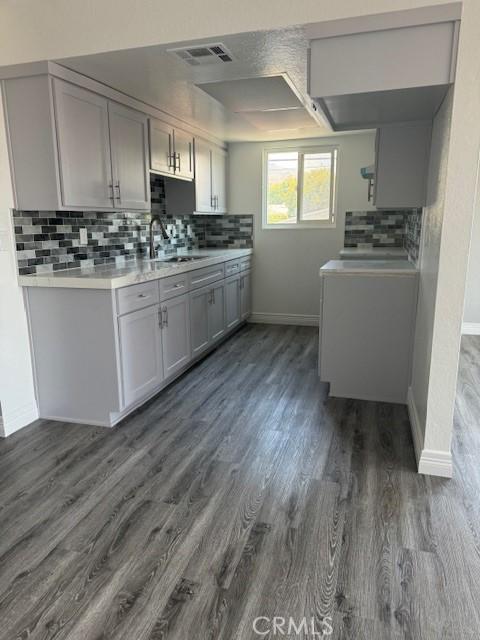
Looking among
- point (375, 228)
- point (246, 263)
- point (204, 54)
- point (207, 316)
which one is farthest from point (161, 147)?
point (375, 228)

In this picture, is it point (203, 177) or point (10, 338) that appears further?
point (203, 177)

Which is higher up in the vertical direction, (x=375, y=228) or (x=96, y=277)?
(x=375, y=228)

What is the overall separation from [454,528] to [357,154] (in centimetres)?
416

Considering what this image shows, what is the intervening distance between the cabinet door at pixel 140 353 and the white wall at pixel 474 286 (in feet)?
11.8

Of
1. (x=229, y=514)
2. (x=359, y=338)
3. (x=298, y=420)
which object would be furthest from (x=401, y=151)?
(x=229, y=514)

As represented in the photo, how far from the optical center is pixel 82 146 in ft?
9.34

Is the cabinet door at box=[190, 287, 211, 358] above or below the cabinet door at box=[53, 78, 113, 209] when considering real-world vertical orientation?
below

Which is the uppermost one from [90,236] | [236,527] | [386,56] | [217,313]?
[386,56]

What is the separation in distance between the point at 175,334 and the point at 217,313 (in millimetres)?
1011

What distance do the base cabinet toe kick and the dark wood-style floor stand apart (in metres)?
0.15

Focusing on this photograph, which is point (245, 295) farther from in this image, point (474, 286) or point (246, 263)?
point (474, 286)

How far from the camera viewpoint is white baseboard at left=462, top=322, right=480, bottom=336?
5102mm

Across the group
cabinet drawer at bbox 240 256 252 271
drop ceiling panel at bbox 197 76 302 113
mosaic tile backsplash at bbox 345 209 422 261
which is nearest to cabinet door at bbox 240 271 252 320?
cabinet drawer at bbox 240 256 252 271

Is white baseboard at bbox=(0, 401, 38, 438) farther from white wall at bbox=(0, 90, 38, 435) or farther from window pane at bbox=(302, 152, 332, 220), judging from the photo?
window pane at bbox=(302, 152, 332, 220)
